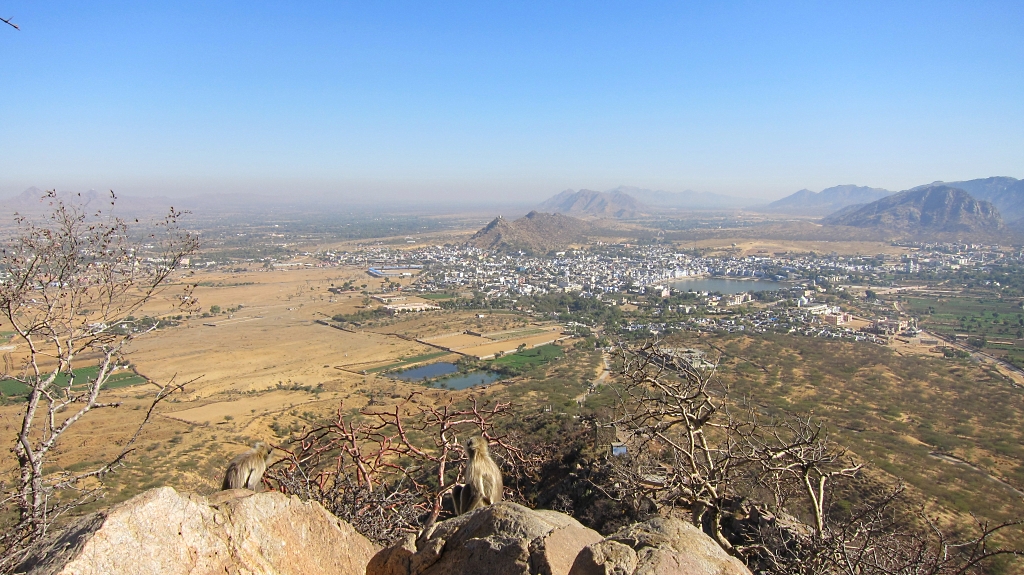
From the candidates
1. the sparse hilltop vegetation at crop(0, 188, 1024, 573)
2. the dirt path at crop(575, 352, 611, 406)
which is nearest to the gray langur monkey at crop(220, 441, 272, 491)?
the sparse hilltop vegetation at crop(0, 188, 1024, 573)

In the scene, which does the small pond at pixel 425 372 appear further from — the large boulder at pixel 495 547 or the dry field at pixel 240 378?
the large boulder at pixel 495 547

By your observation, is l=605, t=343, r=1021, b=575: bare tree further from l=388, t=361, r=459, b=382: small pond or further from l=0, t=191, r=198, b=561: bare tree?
l=388, t=361, r=459, b=382: small pond

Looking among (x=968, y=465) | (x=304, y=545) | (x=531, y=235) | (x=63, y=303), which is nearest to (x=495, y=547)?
(x=304, y=545)

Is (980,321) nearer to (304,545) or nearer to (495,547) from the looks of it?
(495,547)

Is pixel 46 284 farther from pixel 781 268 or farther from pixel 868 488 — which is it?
pixel 781 268

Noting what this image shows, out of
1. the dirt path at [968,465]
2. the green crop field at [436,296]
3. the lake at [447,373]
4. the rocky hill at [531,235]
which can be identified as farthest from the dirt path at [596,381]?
the rocky hill at [531,235]

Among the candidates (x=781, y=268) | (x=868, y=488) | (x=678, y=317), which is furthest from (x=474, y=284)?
(x=868, y=488)
